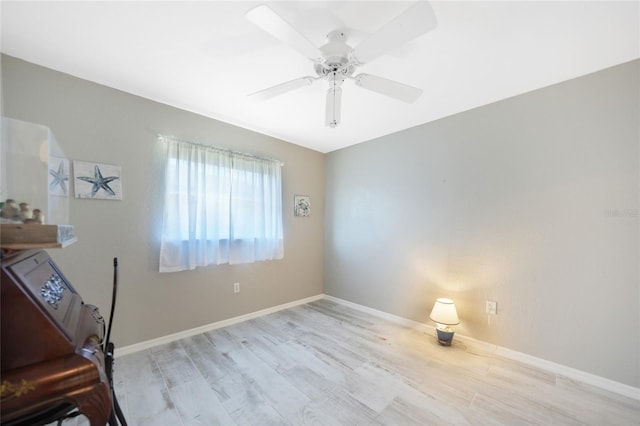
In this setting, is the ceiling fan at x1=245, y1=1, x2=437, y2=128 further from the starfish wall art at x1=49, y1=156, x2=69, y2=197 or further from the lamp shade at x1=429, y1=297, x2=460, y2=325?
the lamp shade at x1=429, y1=297, x2=460, y2=325

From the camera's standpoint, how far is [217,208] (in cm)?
271

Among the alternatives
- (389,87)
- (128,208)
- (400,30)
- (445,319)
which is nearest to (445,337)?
(445,319)

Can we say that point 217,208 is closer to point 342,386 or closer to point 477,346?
point 342,386

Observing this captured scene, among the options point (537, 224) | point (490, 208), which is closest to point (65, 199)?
point (490, 208)

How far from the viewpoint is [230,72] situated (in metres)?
1.91

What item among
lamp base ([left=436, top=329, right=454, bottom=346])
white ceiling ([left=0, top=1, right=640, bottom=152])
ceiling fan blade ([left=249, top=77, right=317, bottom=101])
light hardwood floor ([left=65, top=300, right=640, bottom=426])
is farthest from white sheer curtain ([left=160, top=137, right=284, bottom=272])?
lamp base ([left=436, top=329, right=454, bottom=346])

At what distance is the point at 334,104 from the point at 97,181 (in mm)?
2104

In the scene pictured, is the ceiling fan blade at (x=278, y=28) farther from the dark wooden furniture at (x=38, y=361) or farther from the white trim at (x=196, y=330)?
the white trim at (x=196, y=330)

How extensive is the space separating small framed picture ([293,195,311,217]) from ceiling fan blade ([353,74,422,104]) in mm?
2151

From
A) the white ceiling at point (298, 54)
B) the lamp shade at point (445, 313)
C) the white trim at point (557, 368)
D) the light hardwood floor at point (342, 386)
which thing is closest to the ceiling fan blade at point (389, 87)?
the white ceiling at point (298, 54)

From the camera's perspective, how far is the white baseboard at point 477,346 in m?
1.77

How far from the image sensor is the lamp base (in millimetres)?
2351

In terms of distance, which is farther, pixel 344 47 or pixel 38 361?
pixel 344 47

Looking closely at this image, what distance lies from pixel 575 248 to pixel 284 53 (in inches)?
107
